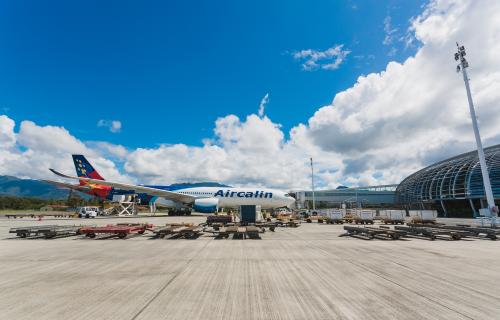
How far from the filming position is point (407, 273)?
784 cm

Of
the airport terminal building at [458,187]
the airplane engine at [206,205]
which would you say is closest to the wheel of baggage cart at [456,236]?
the airplane engine at [206,205]

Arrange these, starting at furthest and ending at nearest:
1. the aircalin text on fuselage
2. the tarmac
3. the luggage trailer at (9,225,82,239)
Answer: the aircalin text on fuselage, the luggage trailer at (9,225,82,239), the tarmac

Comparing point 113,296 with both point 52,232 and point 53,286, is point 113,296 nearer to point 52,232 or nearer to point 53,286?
point 53,286

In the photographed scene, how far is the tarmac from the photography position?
4865mm

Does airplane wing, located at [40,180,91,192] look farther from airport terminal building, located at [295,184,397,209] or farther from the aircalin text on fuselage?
airport terminal building, located at [295,184,397,209]

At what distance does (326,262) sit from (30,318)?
834 cm

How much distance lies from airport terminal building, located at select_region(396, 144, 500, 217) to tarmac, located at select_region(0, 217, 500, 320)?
170ft

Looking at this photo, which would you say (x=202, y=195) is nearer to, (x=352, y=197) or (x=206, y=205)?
(x=206, y=205)

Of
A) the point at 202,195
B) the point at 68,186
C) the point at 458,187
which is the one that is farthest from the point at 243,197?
the point at 458,187

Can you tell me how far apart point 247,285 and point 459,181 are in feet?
209

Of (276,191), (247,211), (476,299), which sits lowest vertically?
(476,299)

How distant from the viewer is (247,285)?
6.52 meters

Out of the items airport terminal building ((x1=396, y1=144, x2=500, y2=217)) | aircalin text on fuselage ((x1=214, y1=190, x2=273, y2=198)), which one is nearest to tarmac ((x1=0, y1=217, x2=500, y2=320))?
aircalin text on fuselage ((x1=214, y1=190, x2=273, y2=198))

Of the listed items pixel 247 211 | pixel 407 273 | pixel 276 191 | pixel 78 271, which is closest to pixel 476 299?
pixel 407 273
